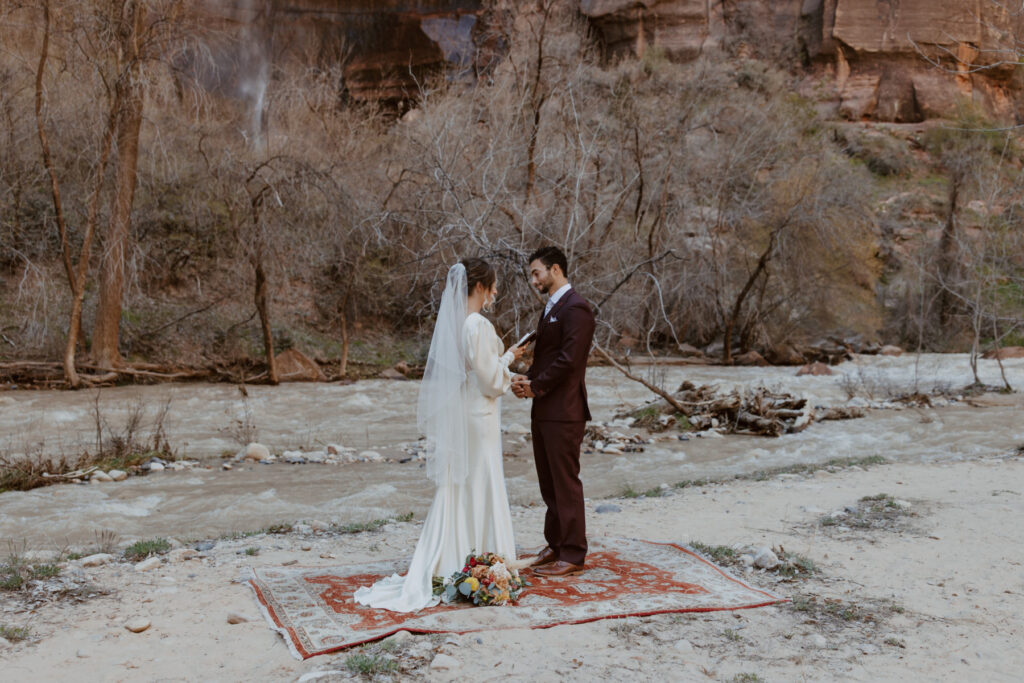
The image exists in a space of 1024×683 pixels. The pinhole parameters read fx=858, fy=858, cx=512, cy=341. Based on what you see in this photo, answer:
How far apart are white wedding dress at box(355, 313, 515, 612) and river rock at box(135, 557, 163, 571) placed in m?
1.68

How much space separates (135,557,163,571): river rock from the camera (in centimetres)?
545

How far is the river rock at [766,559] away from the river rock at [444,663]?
245cm

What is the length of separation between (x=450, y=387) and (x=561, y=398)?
68 centimetres

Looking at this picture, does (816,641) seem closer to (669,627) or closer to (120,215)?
(669,627)

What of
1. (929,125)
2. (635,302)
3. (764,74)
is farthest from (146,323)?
(929,125)

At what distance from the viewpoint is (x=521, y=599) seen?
470 centimetres

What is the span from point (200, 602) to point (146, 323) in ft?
49.4

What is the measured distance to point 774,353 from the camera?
877 inches

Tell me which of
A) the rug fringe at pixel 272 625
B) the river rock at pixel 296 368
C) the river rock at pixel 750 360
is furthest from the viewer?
the river rock at pixel 750 360

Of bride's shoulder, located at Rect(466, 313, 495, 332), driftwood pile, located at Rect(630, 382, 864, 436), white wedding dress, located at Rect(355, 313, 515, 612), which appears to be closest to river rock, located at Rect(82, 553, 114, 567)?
white wedding dress, located at Rect(355, 313, 515, 612)

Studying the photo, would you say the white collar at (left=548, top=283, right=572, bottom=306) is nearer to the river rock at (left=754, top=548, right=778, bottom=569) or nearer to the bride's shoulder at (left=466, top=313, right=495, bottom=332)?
the bride's shoulder at (left=466, top=313, right=495, bottom=332)

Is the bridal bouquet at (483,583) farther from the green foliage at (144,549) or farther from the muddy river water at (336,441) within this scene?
the muddy river water at (336,441)

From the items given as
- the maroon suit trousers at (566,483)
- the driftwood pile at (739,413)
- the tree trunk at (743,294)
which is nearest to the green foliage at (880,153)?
the tree trunk at (743,294)

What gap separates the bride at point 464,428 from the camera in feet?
16.2
